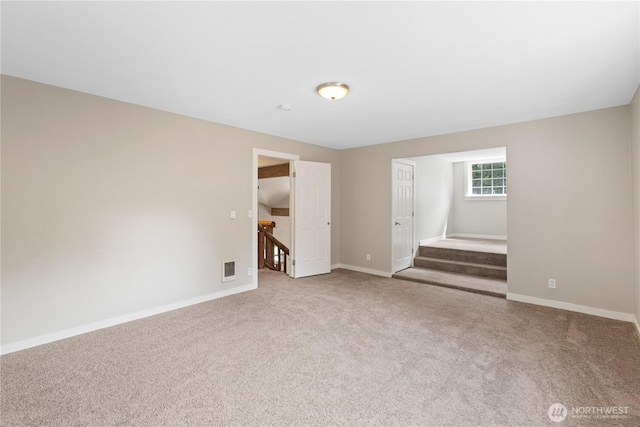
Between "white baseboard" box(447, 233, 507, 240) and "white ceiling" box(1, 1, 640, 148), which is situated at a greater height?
"white ceiling" box(1, 1, 640, 148)

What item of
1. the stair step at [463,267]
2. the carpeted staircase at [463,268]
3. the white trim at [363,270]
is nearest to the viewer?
the carpeted staircase at [463,268]

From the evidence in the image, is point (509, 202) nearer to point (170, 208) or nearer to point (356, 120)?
point (356, 120)

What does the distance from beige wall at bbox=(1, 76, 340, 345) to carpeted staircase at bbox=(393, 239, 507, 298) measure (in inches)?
130

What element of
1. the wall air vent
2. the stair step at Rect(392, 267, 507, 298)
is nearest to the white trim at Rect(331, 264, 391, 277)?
the stair step at Rect(392, 267, 507, 298)

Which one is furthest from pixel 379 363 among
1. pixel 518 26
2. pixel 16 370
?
pixel 16 370

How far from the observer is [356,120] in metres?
3.90

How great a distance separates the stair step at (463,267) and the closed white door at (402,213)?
0.28 meters

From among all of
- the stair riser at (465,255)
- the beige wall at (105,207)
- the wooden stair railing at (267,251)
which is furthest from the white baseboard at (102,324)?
the stair riser at (465,255)

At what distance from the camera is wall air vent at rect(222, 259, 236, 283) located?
4129mm

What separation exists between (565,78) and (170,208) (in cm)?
432

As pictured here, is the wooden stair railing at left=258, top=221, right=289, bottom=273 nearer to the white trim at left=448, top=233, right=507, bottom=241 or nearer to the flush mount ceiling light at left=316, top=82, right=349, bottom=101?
the flush mount ceiling light at left=316, top=82, right=349, bottom=101

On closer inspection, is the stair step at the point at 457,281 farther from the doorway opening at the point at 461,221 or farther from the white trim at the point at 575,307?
the white trim at the point at 575,307

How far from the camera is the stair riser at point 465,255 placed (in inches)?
202

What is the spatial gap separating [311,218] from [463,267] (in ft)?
9.49
